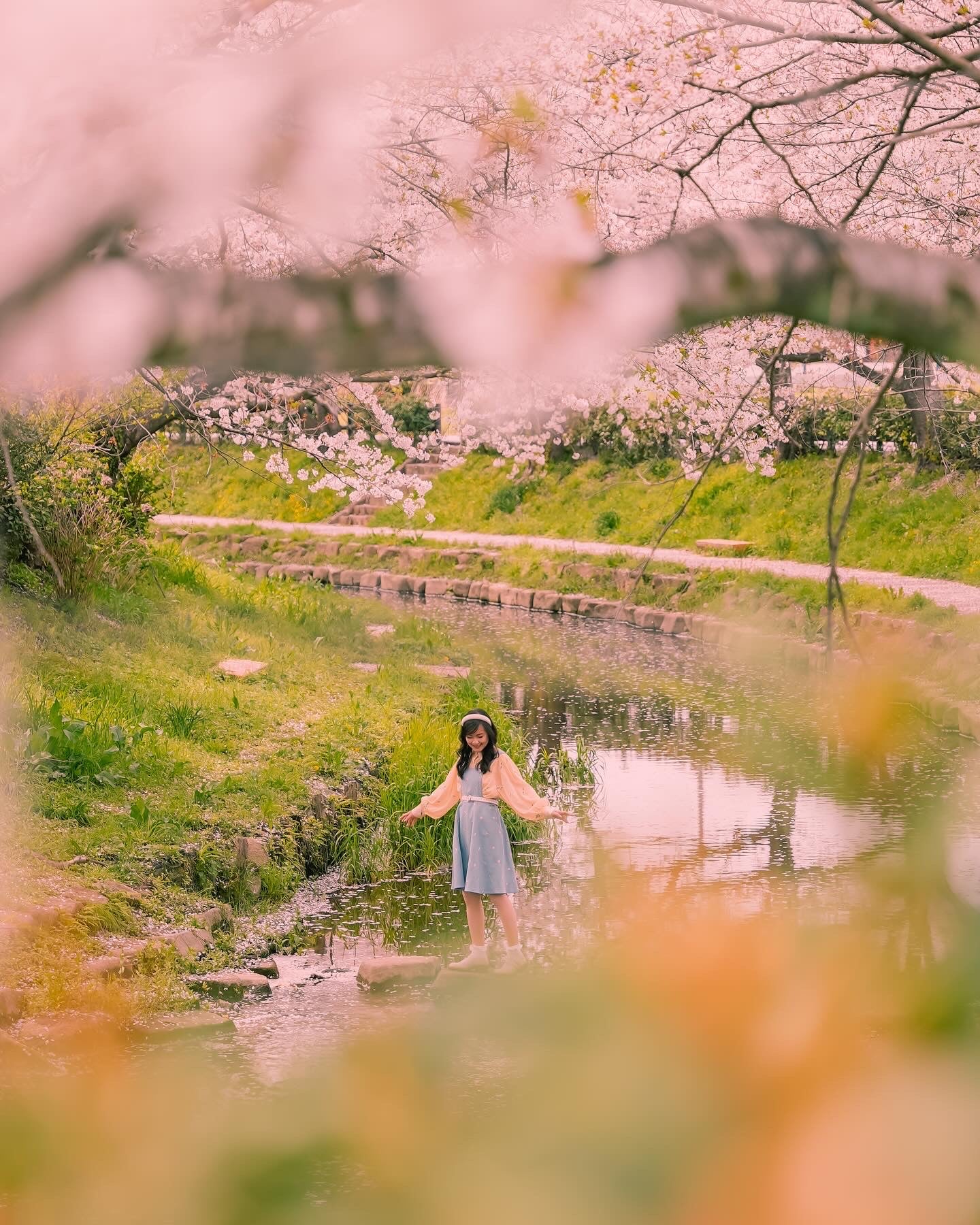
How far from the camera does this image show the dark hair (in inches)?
214

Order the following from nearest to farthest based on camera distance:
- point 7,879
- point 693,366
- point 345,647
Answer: point 7,879
point 693,366
point 345,647

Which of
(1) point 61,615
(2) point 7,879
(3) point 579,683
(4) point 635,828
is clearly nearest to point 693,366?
(3) point 579,683

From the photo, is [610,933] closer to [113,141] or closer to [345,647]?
[113,141]

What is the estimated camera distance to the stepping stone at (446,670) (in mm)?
10391

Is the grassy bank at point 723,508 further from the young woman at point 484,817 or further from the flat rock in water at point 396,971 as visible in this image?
the flat rock in water at point 396,971

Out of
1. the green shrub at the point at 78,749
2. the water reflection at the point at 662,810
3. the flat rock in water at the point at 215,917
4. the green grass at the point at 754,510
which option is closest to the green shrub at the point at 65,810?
the green shrub at the point at 78,749

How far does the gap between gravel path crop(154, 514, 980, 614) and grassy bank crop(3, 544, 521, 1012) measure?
6.90 ft

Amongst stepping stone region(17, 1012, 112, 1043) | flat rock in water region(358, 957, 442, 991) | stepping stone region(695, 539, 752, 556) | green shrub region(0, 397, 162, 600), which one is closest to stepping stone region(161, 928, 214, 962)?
flat rock in water region(358, 957, 442, 991)

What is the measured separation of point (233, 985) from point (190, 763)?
212 cm

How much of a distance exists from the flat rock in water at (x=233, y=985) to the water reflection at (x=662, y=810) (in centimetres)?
9

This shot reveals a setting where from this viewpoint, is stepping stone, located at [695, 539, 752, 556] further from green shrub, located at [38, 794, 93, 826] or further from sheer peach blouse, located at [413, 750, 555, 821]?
green shrub, located at [38, 794, 93, 826]

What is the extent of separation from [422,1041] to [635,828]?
6.17 meters

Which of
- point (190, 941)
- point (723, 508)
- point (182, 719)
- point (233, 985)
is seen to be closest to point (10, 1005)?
point (233, 985)

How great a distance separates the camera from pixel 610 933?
866mm
